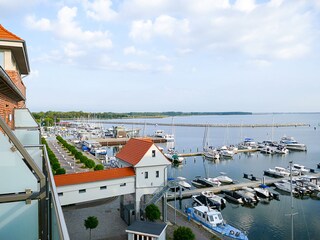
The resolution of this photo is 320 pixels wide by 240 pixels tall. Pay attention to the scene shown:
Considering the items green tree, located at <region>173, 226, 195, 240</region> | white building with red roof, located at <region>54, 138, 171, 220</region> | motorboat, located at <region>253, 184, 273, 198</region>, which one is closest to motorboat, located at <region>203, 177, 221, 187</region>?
motorboat, located at <region>253, 184, 273, 198</region>

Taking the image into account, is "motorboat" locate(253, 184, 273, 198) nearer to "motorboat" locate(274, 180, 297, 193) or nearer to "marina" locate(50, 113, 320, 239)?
"marina" locate(50, 113, 320, 239)

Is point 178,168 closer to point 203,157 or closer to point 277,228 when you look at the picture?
point 203,157

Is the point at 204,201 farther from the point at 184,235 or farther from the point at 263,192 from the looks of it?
the point at 184,235

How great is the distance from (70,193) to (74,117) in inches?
6978

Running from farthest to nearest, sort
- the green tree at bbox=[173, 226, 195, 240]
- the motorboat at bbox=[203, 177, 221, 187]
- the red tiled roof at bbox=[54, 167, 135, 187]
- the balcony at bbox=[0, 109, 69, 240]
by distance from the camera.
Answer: the motorboat at bbox=[203, 177, 221, 187], the red tiled roof at bbox=[54, 167, 135, 187], the green tree at bbox=[173, 226, 195, 240], the balcony at bbox=[0, 109, 69, 240]

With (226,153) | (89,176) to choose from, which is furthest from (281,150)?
(89,176)

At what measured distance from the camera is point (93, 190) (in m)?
16.8

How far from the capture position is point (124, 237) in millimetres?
16641

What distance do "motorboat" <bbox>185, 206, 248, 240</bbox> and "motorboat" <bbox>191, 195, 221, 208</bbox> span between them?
10.1 ft

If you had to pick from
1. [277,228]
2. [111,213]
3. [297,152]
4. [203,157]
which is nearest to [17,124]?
[111,213]

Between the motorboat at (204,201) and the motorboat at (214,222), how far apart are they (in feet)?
10.1

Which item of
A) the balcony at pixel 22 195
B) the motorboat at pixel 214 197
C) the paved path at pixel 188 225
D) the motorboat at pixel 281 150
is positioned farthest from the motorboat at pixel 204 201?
the motorboat at pixel 281 150

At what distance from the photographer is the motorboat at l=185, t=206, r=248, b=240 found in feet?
60.7

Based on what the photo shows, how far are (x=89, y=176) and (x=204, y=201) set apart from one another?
13191 mm
